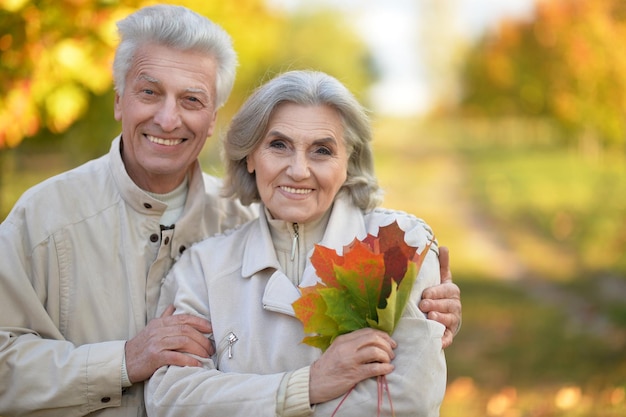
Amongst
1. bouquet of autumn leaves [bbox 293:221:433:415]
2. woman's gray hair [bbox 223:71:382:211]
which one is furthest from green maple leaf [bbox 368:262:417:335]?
woman's gray hair [bbox 223:71:382:211]

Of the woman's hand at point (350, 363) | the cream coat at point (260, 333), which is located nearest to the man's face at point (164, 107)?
the cream coat at point (260, 333)

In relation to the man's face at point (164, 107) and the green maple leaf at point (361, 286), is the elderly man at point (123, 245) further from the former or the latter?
the green maple leaf at point (361, 286)

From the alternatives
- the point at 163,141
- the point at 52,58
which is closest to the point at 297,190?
the point at 163,141

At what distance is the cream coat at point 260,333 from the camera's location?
8.60 ft

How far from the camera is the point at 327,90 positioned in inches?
116

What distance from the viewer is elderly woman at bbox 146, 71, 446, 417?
2.62 m

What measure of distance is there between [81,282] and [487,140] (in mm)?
14044

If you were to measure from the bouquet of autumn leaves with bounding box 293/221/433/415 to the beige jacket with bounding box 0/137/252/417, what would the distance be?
847 mm

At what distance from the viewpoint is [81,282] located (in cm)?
311

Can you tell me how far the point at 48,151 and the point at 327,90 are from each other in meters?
11.9

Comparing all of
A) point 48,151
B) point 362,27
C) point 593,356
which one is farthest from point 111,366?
point 362,27

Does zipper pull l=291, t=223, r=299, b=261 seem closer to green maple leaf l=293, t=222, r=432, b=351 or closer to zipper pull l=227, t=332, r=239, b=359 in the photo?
zipper pull l=227, t=332, r=239, b=359

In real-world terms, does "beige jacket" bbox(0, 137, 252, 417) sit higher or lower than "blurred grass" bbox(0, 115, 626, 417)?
lower

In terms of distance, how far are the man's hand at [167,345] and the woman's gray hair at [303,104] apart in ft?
1.90
